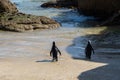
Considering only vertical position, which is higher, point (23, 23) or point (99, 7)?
point (99, 7)

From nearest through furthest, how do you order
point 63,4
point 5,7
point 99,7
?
point 5,7 → point 99,7 → point 63,4

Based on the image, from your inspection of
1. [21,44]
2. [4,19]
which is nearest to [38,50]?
[21,44]

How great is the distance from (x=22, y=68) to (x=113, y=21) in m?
21.4

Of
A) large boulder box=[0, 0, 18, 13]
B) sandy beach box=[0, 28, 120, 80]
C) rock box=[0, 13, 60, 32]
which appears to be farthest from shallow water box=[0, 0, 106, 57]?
large boulder box=[0, 0, 18, 13]

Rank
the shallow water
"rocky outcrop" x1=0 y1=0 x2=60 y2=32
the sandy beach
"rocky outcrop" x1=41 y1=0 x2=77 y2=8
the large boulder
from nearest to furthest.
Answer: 1. the sandy beach
2. the shallow water
3. "rocky outcrop" x1=0 y1=0 x2=60 y2=32
4. the large boulder
5. "rocky outcrop" x1=41 y1=0 x2=77 y2=8

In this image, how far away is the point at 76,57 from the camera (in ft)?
78.8

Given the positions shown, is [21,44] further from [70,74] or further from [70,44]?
[70,74]

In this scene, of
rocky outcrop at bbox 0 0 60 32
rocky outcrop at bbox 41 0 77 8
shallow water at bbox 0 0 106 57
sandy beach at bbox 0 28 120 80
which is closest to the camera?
sandy beach at bbox 0 28 120 80

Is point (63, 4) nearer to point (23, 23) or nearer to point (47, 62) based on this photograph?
point (23, 23)

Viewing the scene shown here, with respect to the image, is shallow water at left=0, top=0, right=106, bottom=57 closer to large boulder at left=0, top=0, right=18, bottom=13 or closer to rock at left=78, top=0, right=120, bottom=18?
rock at left=78, top=0, right=120, bottom=18

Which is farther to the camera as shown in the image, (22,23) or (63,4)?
(63,4)

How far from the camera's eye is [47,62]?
2228cm

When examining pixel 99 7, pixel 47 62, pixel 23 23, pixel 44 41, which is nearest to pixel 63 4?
pixel 99 7

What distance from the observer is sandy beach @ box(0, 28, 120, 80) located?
18636 millimetres
